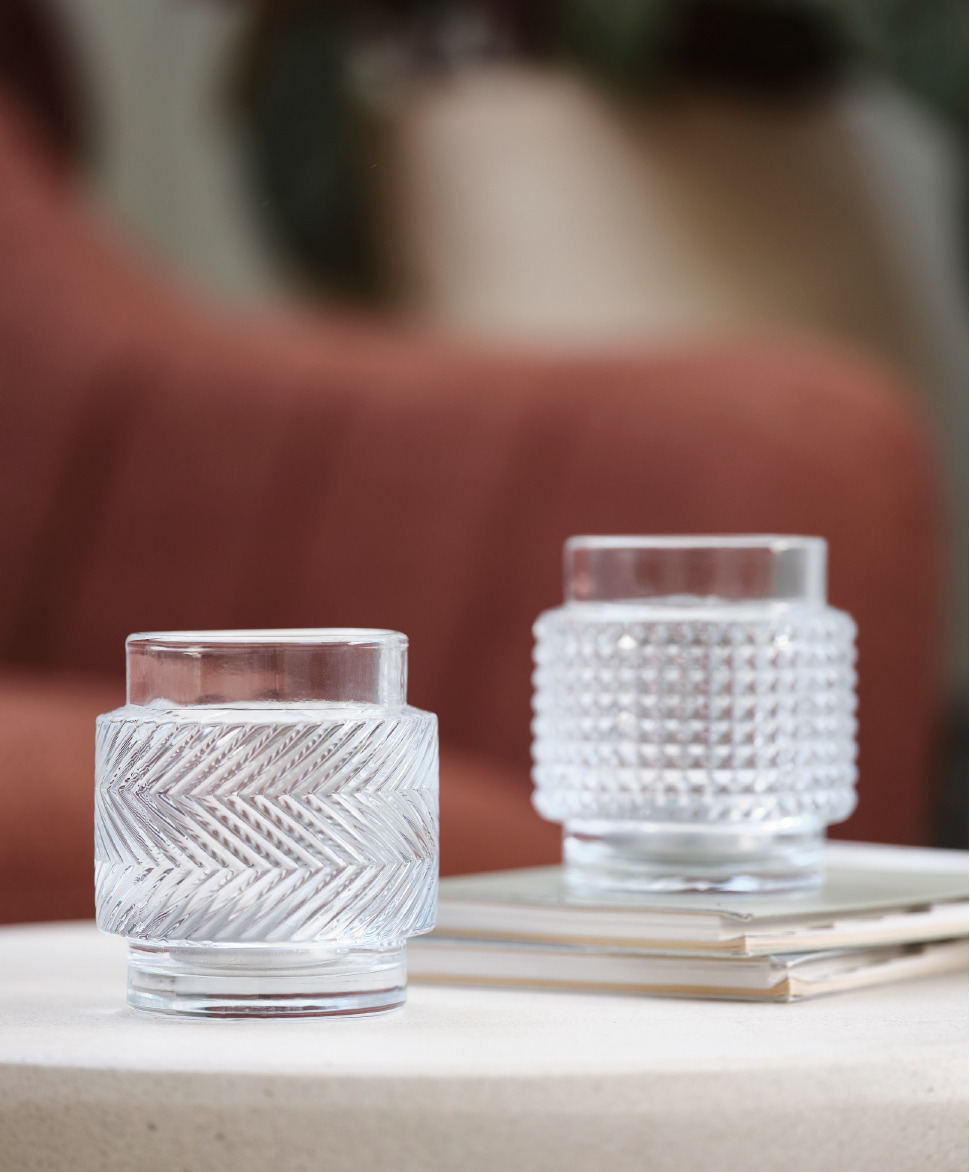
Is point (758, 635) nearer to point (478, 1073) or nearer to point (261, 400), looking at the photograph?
point (478, 1073)

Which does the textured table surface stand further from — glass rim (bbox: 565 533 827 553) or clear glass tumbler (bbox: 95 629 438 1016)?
glass rim (bbox: 565 533 827 553)

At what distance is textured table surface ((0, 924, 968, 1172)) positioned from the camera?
1.45ft

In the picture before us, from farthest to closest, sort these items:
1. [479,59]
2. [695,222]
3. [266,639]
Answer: [479,59], [695,222], [266,639]

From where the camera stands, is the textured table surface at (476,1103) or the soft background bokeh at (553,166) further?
the soft background bokeh at (553,166)

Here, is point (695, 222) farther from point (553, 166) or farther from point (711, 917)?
point (711, 917)

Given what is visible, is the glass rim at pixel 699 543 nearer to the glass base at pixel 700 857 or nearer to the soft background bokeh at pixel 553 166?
the glass base at pixel 700 857

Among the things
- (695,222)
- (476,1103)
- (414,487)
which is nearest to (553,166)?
(695,222)

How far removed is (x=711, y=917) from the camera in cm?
60

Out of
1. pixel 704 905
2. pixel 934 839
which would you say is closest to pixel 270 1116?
pixel 704 905

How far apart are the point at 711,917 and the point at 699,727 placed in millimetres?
126

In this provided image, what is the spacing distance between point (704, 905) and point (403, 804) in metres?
0.12

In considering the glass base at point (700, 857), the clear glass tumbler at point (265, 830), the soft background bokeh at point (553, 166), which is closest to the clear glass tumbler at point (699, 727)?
the glass base at point (700, 857)

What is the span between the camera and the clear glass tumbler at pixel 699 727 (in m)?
0.71

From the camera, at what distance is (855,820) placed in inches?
58.2
